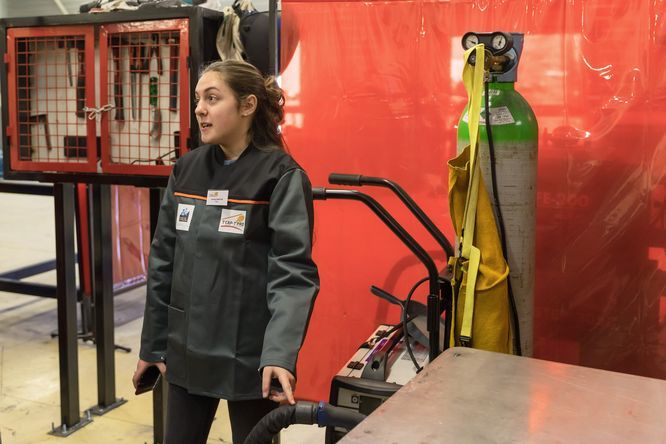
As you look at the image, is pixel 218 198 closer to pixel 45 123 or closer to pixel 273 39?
pixel 273 39

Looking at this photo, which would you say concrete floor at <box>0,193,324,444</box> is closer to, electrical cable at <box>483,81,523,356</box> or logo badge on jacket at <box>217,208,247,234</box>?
electrical cable at <box>483,81,523,356</box>

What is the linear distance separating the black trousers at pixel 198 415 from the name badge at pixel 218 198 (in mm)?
521

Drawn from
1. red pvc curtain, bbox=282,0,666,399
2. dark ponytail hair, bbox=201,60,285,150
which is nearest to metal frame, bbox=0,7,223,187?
red pvc curtain, bbox=282,0,666,399

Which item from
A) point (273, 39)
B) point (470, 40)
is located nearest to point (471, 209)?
point (470, 40)

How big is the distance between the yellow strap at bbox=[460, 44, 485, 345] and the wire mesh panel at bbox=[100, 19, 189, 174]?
48.3 inches

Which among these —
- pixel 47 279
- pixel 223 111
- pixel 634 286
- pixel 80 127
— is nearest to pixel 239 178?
pixel 223 111

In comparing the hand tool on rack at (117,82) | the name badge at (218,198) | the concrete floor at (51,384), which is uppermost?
the hand tool on rack at (117,82)

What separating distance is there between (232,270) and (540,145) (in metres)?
1.59

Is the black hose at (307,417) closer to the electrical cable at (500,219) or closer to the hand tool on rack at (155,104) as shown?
the electrical cable at (500,219)

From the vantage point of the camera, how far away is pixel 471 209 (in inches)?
82.6

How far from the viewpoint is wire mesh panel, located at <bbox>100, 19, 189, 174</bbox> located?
286 centimetres

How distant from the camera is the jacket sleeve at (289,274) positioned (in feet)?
5.66

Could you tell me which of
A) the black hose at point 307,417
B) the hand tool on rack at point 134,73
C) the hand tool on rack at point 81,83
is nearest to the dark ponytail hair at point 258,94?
the black hose at point 307,417

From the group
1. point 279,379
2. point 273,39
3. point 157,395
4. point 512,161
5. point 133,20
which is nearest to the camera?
point 279,379
